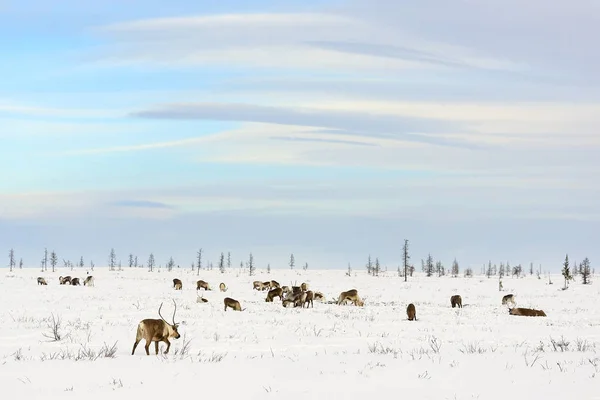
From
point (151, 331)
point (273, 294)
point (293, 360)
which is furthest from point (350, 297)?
point (151, 331)

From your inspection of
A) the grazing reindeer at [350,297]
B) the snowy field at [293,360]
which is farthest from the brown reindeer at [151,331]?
the grazing reindeer at [350,297]

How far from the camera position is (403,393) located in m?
10.1

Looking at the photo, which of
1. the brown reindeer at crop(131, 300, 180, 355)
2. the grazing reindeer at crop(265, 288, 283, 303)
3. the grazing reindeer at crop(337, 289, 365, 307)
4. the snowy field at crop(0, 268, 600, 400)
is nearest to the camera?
the snowy field at crop(0, 268, 600, 400)

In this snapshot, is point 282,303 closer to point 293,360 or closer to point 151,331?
point 151,331

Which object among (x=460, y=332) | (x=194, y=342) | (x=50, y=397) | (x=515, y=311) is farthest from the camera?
(x=515, y=311)

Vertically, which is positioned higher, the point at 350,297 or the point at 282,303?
the point at 350,297

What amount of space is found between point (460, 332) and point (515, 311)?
37.5ft

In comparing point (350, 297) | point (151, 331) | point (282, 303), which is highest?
point (151, 331)

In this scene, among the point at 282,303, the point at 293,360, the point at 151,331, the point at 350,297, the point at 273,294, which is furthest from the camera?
the point at 273,294

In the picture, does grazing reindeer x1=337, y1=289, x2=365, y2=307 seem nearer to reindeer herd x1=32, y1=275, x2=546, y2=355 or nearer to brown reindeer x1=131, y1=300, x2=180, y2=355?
reindeer herd x1=32, y1=275, x2=546, y2=355

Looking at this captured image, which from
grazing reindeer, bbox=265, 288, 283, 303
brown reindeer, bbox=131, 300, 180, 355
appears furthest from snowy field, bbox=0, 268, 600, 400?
grazing reindeer, bbox=265, 288, 283, 303

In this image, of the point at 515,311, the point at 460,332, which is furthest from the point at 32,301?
the point at 515,311

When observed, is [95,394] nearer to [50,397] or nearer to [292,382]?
[50,397]

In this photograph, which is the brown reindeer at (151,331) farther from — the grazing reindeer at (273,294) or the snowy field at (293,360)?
the grazing reindeer at (273,294)
